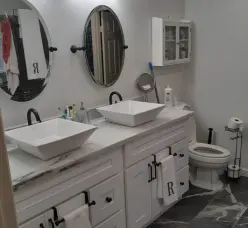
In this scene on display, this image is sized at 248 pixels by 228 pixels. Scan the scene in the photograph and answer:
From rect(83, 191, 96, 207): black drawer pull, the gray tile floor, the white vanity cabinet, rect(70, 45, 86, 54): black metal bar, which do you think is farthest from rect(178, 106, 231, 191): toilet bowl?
rect(83, 191, 96, 207): black drawer pull

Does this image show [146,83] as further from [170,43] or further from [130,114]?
[130,114]

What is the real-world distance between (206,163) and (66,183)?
1.69 m

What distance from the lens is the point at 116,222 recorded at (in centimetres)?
192

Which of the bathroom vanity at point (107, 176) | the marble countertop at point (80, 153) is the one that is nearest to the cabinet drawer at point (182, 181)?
the bathroom vanity at point (107, 176)

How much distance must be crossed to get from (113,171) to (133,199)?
349mm

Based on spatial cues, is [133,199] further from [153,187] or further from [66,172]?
[66,172]

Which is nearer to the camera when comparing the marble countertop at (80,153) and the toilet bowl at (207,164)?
the marble countertop at (80,153)

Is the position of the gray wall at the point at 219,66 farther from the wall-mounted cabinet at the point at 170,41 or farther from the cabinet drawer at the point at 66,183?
the cabinet drawer at the point at 66,183

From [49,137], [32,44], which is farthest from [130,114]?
[32,44]

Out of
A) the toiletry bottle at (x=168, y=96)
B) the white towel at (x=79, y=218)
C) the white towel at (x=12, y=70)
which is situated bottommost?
the white towel at (x=79, y=218)

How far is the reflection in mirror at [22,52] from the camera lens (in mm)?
1742

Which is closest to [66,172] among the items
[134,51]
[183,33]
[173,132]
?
[173,132]

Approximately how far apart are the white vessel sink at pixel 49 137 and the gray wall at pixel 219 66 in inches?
74.2

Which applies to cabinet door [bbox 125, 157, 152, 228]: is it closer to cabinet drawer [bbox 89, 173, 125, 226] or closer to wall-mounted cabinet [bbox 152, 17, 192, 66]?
cabinet drawer [bbox 89, 173, 125, 226]
